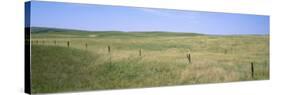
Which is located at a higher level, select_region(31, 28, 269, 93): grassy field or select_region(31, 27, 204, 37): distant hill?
select_region(31, 27, 204, 37): distant hill

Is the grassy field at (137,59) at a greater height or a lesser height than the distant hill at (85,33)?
lesser

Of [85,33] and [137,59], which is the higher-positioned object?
[85,33]

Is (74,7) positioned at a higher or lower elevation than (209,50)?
higher

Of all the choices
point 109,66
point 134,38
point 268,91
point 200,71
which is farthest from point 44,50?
point 268,91

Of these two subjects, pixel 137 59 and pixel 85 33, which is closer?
pixel 85 33

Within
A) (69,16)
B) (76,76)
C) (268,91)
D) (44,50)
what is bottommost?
(268,91)

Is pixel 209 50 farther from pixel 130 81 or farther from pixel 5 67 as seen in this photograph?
pixel 5 67

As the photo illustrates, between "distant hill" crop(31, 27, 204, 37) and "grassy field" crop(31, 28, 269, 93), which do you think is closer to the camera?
"distant hill" crop(31, 27, 204, 37)

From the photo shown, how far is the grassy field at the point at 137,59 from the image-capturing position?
634 centimetres

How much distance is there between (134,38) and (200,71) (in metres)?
1.52

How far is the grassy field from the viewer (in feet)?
20.8

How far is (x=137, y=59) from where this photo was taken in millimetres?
7168

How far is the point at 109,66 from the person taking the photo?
22.7 feet

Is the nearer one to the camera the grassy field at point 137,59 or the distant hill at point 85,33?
the distant hill at point 85,33
